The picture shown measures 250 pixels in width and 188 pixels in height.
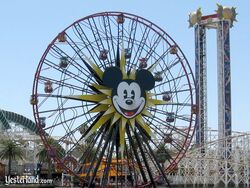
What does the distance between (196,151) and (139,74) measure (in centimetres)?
6604

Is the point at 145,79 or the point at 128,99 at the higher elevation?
the point at 145,79

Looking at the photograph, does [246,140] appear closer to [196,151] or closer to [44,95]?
[196,151]

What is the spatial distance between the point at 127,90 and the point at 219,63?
330 ft

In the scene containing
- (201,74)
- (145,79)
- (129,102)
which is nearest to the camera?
(129,102)

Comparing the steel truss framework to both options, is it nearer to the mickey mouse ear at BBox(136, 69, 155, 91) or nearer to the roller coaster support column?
the roller coaster support column

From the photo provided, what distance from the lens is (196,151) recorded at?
118 m

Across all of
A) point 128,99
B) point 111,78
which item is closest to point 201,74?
point 128,99

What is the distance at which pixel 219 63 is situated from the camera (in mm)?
150500

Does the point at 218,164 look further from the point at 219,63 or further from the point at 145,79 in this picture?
the point at 145,79

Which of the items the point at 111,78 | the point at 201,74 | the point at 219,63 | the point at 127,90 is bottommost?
the point at 127,90

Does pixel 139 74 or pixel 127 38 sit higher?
pixel 127 38

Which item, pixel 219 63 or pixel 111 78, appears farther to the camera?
pixel 219 63

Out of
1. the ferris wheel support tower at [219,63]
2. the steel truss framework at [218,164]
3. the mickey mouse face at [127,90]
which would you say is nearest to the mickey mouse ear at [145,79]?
the mickey mouse face at [127,90]

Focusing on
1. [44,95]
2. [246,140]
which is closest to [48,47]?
[44,95]
